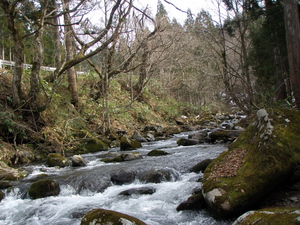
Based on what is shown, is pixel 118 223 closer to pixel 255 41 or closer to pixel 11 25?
pixel 11 25

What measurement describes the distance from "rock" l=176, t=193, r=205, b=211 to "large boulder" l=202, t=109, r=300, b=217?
23 centimetres

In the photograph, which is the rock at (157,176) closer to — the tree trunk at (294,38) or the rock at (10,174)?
the rock at (10,174)

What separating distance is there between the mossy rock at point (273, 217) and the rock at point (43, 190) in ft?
12.8

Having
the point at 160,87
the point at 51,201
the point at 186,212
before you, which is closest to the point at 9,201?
the point at 51,201

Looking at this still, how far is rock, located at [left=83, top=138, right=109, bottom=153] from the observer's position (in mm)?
10500

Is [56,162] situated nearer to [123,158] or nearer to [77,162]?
[77,162]

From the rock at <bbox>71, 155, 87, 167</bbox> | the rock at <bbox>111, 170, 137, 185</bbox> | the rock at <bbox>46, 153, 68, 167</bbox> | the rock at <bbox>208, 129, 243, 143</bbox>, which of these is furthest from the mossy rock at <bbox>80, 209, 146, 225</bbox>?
the rock at <bbox>208, 129, 243, 143</bbox>

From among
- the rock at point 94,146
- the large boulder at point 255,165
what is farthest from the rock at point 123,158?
the large boulder at point 255,165

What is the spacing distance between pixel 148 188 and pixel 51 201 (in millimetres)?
1951

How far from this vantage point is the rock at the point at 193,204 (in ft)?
13.5

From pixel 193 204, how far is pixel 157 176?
5.19 feet

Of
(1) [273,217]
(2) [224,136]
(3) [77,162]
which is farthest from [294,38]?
(3) [77,162]

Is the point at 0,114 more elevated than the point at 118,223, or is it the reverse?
the point at 0,114

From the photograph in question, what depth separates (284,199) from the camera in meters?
3.69
